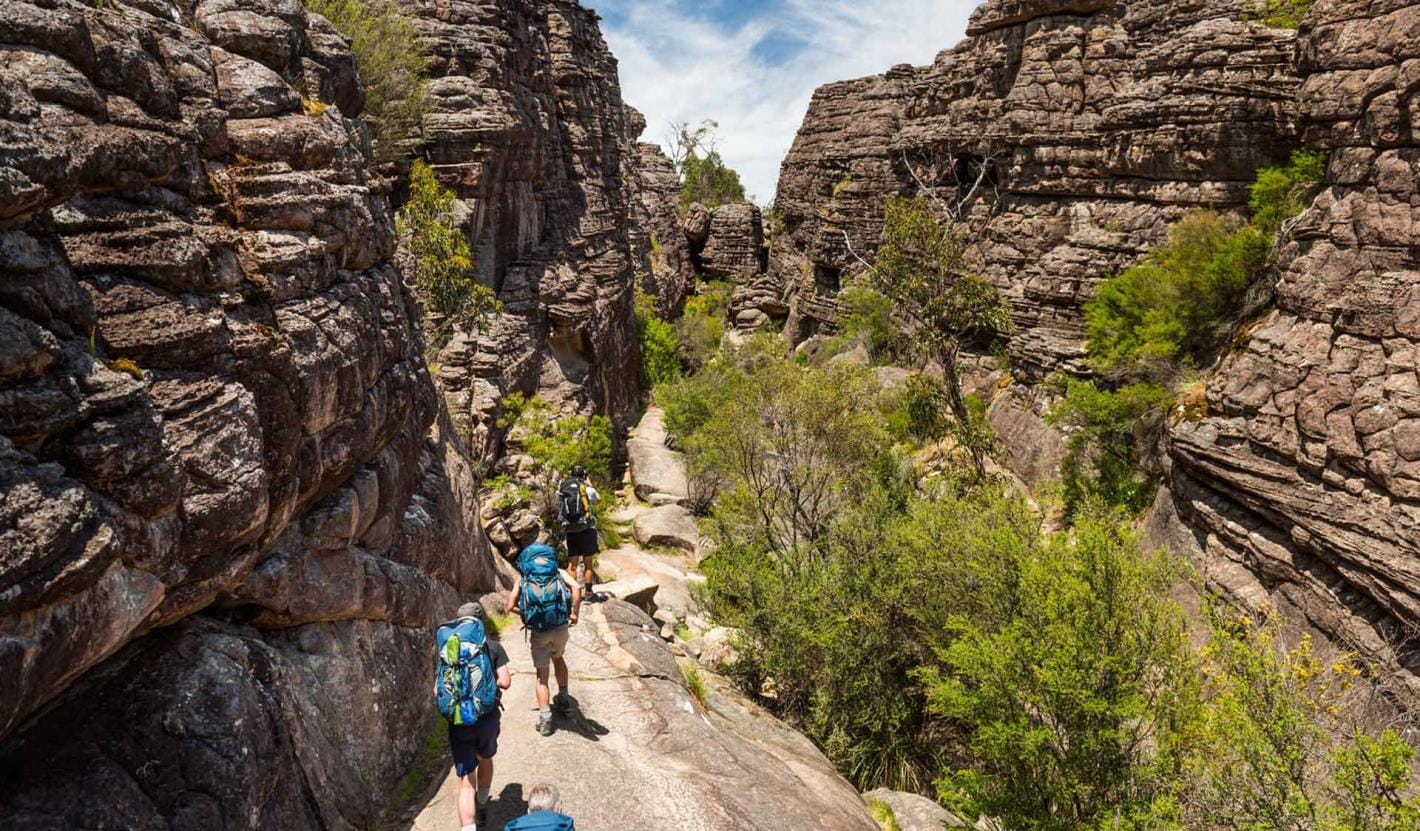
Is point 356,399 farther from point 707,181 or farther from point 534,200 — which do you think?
point 707,181

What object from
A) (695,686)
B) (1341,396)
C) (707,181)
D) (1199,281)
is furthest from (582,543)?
(707,181)

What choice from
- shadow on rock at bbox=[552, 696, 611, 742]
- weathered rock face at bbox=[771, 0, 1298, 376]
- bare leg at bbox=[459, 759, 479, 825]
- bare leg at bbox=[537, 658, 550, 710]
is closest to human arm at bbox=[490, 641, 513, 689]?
bare leg at bbox=[459, 759, 479, 825]

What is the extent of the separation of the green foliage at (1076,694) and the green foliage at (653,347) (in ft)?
123

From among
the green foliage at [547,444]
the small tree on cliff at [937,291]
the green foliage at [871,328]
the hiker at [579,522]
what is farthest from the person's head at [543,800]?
the green foliage at [871,328]

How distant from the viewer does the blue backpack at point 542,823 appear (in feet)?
18.4

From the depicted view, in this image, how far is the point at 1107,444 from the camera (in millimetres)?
22062

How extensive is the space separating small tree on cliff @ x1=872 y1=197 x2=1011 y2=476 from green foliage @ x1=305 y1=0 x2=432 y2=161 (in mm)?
16568

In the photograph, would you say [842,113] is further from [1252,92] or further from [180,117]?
[180,117]

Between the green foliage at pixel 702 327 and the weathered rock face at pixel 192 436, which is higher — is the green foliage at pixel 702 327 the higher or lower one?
the lower one

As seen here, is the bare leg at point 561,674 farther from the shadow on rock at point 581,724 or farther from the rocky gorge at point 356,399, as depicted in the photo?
the rocky gorge at point 356,399

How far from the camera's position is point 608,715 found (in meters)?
9.94

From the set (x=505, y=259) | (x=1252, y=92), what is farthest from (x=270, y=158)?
(x=1252, y=92)

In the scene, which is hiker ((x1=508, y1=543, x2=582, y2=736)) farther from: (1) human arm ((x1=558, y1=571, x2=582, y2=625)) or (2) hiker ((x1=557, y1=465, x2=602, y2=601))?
(2) hiker ((x1=557, y1=465, x2=602, y2=601))

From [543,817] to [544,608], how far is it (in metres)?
3.22
